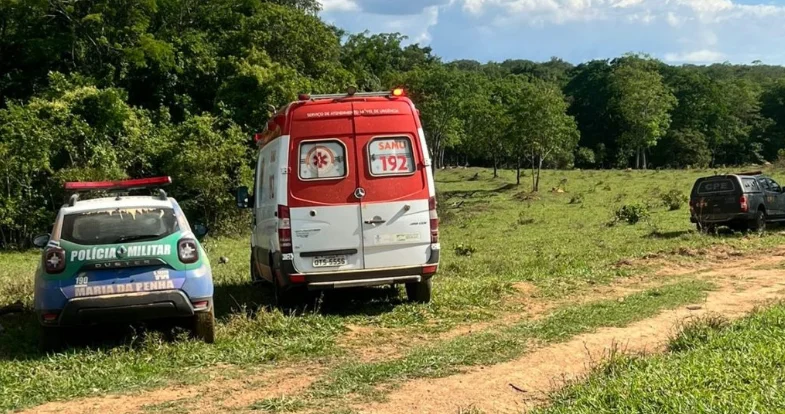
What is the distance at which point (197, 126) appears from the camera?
27.0 m

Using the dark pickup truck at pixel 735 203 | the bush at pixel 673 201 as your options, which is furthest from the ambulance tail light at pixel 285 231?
the bush at pixel 673 201

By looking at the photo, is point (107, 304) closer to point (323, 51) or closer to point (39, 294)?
point (39, 294)

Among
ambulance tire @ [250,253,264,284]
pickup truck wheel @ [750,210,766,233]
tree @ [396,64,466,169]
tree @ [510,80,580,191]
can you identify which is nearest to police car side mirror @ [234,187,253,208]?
ambulance tire @ [250,253,264,284]

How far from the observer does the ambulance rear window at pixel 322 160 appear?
8.61m

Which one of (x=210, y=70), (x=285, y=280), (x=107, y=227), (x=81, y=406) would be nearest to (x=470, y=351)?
(x=285, y=280)

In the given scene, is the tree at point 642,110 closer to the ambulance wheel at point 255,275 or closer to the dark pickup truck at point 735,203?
the dark pickup truck at point 735,203

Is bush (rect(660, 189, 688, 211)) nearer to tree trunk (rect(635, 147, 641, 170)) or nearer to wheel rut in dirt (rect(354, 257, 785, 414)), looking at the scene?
wheel rut in dirt (rect(354, 257, 785, 414))

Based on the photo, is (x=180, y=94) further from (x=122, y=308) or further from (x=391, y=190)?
(x=122, y=308)

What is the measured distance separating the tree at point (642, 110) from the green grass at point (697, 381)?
66037 millimetres

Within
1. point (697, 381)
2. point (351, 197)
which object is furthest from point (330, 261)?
point (697, 381)

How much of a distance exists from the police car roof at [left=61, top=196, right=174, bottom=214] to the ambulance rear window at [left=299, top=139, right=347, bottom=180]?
5.50ft

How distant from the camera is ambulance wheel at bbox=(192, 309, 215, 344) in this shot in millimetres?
7234

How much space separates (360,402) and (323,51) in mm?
33136

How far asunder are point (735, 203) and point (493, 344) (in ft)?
45.5
